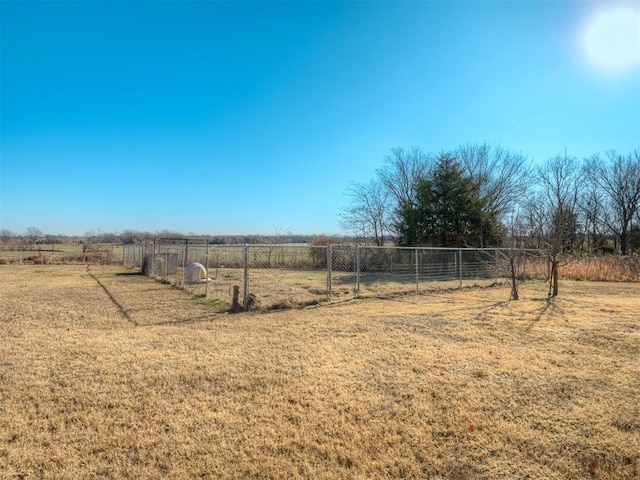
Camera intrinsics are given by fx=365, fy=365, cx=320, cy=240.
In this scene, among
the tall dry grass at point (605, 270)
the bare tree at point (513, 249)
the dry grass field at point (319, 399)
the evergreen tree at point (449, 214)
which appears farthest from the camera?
the evergreen tree at point (449, 214)

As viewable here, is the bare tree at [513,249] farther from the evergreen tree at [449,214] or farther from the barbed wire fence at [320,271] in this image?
the evergreen tree at [449,214]

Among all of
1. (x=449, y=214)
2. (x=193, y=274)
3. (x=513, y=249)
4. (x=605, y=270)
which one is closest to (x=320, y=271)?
(x=193, y=274)

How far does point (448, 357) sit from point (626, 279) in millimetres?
16502

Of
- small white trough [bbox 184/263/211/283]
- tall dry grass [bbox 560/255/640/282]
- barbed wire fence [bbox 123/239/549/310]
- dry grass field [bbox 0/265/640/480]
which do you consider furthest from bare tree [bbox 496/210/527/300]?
small white trough [bbox 184/263/211/283]

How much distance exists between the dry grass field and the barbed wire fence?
3.38 meters

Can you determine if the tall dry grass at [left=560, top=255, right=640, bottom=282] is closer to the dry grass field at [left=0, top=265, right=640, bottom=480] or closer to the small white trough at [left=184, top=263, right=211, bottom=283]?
the dry grass field at [left=0, top=265, right=640, bottom=480]

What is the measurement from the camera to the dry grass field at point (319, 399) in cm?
256

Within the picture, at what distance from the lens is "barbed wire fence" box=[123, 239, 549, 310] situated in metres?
10.6

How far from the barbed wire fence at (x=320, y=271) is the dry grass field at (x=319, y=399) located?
3379mm

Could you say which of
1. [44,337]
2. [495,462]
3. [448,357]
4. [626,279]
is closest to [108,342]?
[44,337]

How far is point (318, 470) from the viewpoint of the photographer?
2.47m

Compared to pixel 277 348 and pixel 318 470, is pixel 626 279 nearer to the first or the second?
pixel 277 348

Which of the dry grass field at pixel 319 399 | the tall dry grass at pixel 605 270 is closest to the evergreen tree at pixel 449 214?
the tall dry grass at pixel 605 270

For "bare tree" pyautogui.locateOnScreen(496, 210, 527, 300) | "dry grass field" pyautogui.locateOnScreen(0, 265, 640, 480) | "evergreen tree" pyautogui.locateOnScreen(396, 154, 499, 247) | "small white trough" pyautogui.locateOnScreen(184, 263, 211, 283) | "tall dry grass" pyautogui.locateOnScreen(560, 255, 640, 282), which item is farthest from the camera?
"evergreen tree" pyautogui.locateOnScreen(396, 154, 499, 247)
